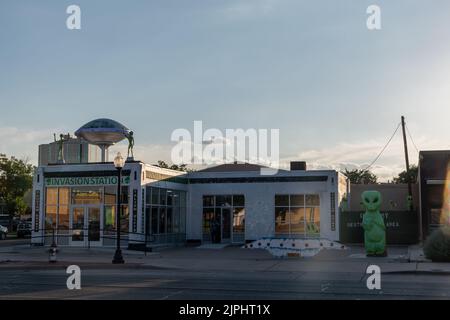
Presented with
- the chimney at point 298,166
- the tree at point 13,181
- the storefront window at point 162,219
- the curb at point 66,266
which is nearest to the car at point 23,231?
the tree at point 13,181

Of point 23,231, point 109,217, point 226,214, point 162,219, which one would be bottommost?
point 23,231

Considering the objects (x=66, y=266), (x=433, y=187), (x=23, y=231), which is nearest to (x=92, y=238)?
(x=66, y=266)

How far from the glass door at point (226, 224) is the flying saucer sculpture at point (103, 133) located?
8.03m

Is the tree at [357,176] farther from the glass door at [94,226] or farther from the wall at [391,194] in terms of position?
the glass door at [94,226]

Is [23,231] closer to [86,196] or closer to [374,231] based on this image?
[86,196]

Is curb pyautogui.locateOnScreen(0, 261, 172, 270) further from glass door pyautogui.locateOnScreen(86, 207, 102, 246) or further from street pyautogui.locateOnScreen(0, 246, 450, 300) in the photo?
glass door pyautogui.locateOnScreen(86, 207, 102, 246)

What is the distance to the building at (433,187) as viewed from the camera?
1415 inches

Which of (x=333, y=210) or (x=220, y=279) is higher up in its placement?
(x=333, y=210)

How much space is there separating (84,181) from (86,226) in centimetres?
239

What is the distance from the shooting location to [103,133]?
34094 millimetres

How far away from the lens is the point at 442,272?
19625 millimetres

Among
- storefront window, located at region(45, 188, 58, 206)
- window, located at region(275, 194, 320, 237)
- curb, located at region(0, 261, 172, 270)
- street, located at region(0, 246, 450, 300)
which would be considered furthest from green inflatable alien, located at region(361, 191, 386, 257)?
storefront window, located at region(45, 188, 58, 206)

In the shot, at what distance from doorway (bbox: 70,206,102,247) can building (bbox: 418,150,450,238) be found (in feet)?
61.6
